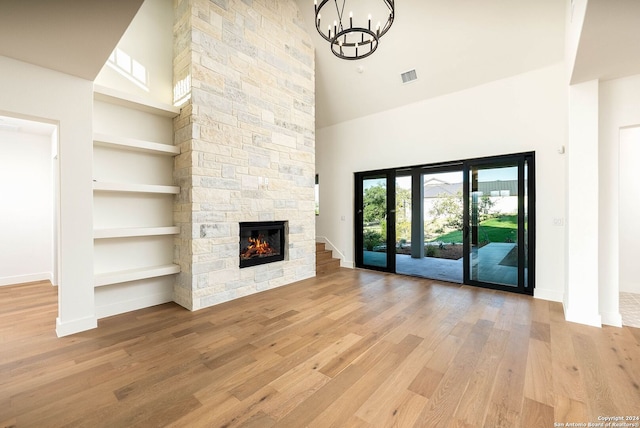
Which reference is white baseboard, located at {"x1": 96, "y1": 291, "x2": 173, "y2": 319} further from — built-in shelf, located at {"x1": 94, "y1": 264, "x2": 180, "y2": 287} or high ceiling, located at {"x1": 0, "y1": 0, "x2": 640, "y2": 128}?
high ceiling, located at {"x1": 0, "y1": 0, "x2": 640, "y2": 128}

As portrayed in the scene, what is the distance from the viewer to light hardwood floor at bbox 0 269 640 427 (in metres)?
1.66

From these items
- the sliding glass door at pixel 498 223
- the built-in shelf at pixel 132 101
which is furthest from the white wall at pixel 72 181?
the sliding glass door at pixel 498 223

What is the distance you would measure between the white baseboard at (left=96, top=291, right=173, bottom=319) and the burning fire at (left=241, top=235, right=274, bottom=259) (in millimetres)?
1185

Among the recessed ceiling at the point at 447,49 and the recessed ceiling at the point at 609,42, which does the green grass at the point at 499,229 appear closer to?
the recessed ceiling at the point at 609,42

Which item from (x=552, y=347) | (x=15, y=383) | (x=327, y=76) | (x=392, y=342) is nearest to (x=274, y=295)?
(x=392, y=342)

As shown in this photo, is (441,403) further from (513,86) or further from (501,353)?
(513,86)

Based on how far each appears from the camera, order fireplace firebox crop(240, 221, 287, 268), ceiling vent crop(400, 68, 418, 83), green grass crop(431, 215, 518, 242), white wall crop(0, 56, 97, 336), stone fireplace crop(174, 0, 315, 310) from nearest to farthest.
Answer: white wall crop(0, 56, 97, 336)
stone fireplace crop(174, 0, 315, 310)
fireplace firebox crop(240, 221, 287, 268)
green grass crop(431, 215, 518, 242)
ceiling vent crop(400, 68, 418, 83)

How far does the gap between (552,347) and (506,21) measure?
4.21m

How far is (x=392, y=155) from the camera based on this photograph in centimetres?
555

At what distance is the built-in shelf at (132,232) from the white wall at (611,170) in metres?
5.34

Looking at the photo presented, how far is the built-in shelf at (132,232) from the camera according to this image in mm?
3049

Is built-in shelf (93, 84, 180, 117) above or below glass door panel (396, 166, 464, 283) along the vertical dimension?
above

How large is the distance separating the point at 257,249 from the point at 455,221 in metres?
5.71

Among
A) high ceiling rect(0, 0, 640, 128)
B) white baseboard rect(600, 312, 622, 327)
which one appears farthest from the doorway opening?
white baseboard rect(600, 312, 622, 327)
